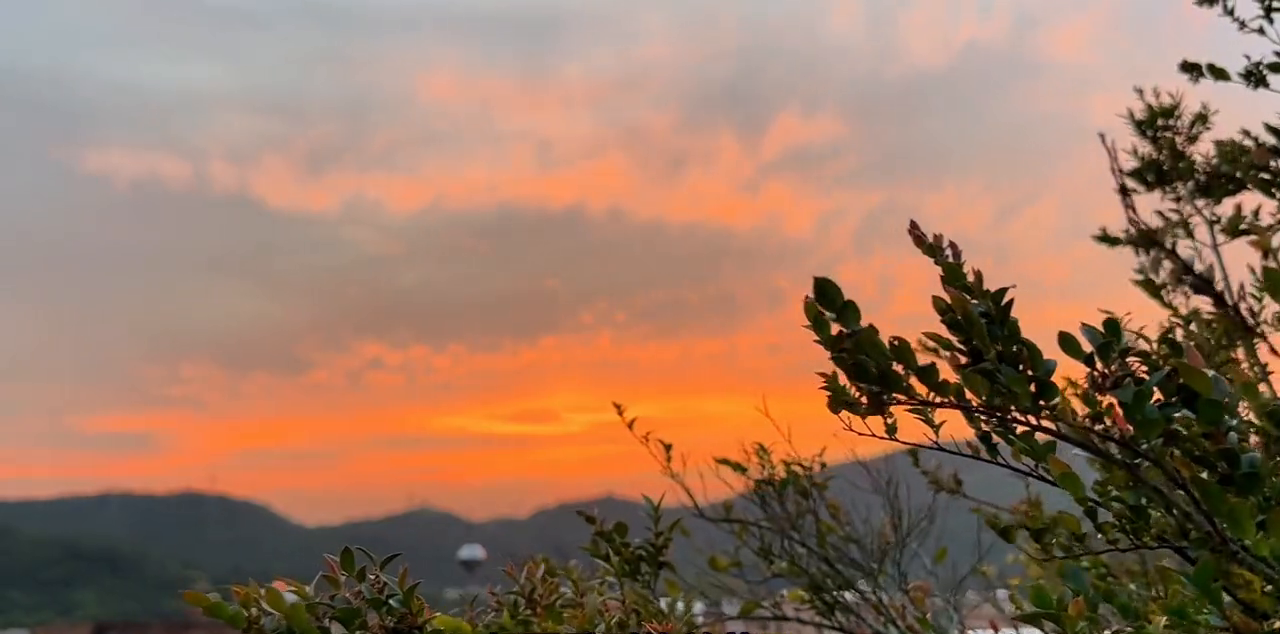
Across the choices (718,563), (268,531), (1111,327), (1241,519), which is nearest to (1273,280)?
(1111,327)

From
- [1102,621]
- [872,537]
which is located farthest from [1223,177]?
[872,537]

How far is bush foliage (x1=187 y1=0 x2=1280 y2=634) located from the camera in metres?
0.82

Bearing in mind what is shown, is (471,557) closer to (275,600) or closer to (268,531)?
(268,531)

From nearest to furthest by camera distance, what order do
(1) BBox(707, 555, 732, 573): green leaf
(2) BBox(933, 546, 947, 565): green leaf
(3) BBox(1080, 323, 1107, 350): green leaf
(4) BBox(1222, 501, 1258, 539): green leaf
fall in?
(4) BBox(1222, 501, 1258, 539): green leaf < (3) BBox(1080, 323, 1107, 350): green leaf < (1) BBox(707, 555, 732, 573): green leaf < (2) BBox(933, 546, 947, 565): green leaf

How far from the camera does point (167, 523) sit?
364cm

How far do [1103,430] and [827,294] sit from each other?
1.15 feet

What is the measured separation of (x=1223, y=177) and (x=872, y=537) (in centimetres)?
141

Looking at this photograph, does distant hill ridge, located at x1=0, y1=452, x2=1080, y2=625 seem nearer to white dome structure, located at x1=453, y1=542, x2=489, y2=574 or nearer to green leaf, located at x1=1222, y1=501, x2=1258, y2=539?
white dome structure, located at x1=453, y1=542, x2=489, y2=574

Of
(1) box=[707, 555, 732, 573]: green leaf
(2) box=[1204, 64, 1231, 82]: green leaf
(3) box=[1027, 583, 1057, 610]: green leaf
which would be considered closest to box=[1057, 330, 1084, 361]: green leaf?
(3) box=[1027, 583, 1057, 610]: green leaf

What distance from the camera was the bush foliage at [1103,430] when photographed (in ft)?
2.69

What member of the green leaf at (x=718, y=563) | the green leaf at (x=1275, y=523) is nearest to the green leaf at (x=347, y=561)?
the green leaf at (x=1275, y=523)

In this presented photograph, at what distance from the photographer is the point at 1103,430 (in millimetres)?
905

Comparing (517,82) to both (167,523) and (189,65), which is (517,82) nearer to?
(189,65)

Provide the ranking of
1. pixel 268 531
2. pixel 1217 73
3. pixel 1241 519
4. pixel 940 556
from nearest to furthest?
1. pixel 1241 519
2. pixel 1217 73
3. pixel 940 556
4. pixel 268 531
